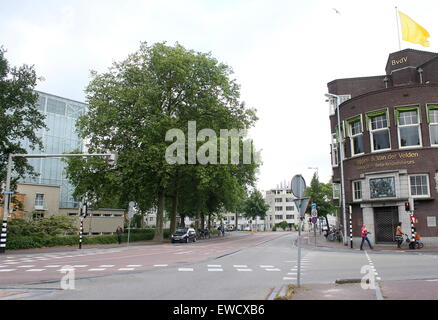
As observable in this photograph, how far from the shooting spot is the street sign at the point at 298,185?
1013 cm

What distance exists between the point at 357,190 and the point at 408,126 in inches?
240

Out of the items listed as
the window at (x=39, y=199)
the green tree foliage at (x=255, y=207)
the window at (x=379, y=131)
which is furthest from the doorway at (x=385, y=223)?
the green tree foliage at (x=255, y=207)

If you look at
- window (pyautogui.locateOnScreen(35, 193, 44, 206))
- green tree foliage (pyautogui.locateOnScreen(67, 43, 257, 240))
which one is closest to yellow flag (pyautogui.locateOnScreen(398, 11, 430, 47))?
green tree foliage (pyautogui.locateOnScreen(67, 43, 257, 240))

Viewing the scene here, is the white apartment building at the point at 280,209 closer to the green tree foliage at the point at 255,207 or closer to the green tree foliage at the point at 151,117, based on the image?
the green tree foliage at the point at 255,207

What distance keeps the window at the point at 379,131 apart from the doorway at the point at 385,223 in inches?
180

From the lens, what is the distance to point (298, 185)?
10172 millimetres

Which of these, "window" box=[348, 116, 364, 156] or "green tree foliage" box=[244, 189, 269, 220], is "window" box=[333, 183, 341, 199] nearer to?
"window" box=[348, 116, 364, 156]

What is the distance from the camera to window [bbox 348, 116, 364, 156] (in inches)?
1219

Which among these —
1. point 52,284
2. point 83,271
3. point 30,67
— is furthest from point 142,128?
point 52,284
